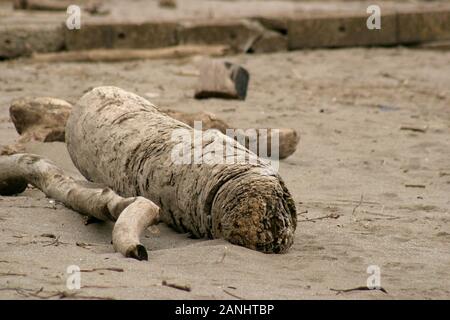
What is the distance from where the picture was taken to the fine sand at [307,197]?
13.1ft

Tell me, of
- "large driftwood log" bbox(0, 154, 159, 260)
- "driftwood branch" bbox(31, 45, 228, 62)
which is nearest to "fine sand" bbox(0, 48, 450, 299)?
"large driftwood log" bbox(0, 154, 159, 260)

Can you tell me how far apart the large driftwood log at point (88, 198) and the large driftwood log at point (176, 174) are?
8.3 inches

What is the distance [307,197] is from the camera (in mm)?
5953

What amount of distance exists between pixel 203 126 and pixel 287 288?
2954 millimetres

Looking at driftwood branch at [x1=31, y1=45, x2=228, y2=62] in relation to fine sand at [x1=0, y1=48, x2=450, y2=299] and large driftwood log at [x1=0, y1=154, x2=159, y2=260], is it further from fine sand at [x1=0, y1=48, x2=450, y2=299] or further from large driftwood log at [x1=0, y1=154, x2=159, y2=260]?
large driftwood log at [x1=0, y1=154, x2=159, y2=260]

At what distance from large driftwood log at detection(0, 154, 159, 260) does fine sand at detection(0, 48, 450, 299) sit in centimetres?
7

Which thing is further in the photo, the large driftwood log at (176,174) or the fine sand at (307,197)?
the large driftwood log at (176,174)

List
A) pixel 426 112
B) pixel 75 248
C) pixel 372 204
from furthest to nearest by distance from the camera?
pixel 426 112 < pixel 372 204 < pixel 75 248

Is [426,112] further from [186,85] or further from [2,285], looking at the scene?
[2,285]

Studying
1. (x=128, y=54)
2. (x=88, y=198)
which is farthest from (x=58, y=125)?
(x=128, y=54)

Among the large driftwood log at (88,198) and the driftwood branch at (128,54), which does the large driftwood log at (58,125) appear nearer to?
the large driftwood log at (88,198)

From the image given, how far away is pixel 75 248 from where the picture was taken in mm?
4426

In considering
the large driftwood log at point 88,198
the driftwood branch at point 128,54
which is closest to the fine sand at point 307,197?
the large driftwood log at point 88,198
